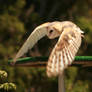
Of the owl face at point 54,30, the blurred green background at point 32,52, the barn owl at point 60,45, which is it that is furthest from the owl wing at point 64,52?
the blurred green background at point 32,52

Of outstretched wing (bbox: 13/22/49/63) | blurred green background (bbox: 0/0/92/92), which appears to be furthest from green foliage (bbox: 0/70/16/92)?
blurred green background (bbox: 0/0/92/92)

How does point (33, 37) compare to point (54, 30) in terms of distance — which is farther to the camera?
point (33, 37)

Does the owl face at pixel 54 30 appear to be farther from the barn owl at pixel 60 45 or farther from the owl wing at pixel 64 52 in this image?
the owl wing at pixel 64 52

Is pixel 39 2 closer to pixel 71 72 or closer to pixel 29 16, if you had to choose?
pixel 29 16

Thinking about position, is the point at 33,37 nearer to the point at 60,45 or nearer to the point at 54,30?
the point at 54,30

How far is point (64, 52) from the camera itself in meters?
2.17

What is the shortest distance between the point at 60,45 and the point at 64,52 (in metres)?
0.10

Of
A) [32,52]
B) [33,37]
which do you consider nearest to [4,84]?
[33,37]

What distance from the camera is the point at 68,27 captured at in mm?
2656

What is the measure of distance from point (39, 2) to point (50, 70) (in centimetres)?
699

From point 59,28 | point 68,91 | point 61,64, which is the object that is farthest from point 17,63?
point 68,91

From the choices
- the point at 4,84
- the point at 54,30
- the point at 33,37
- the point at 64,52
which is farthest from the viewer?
the point at 33,37

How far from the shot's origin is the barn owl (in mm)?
1952

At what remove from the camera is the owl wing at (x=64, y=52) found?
1.92 m
